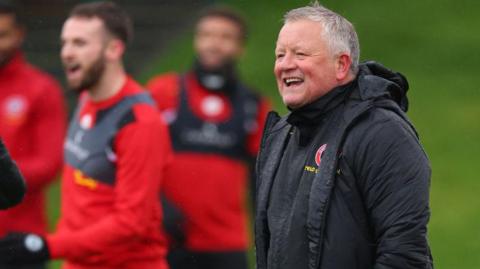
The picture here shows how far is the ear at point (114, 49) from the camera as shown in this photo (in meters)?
7.75

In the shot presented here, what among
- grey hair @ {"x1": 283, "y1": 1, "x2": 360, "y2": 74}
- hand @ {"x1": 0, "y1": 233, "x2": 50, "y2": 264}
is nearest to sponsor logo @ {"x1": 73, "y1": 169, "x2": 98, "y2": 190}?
hand @ {"x1": 0, "y1": 233, "x2": 50, "y2": 264}

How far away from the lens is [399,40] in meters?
17.6

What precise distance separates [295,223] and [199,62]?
4.63 meters

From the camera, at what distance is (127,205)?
7.20m

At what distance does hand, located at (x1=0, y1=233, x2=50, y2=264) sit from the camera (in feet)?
23.0

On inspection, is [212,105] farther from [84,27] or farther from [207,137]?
[84,27]

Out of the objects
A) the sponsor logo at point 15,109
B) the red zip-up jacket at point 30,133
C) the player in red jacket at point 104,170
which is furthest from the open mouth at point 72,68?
the sponsor logo at point 15,109

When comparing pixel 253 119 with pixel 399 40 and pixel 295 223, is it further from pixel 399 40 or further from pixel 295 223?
pixel 399 40

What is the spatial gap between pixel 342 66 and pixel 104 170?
202 cm

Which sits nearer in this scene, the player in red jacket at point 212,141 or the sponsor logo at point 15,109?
the sponsor logo at point 15,109

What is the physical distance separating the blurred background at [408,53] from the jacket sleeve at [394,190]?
26.0 ft

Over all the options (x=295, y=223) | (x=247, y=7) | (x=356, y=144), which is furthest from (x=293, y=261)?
(x=247, y=7)

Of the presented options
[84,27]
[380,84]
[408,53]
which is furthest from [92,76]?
[408,53]

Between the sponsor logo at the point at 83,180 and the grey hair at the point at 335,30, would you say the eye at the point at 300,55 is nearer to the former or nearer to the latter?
the grey hair at the point at 335,30
